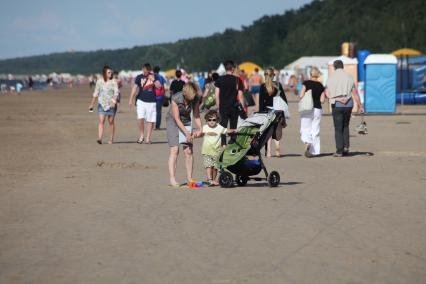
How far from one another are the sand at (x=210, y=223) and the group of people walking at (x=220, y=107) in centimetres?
50

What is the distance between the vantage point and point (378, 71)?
1257 inches

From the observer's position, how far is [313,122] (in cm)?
1747

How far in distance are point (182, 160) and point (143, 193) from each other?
5.01 meters

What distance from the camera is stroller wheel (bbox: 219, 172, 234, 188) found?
12.5 metres

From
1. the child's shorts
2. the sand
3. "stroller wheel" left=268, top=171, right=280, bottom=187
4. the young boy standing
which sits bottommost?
the sand

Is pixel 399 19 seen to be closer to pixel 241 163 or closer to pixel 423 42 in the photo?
pixel 423 42

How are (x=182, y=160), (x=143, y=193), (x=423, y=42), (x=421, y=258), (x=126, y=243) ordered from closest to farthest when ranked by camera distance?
1. (x=421, y=258)
2. (x=126, y=243)
3. (x=143, y=193)
4. (x=182, y=160)
5. (x=423, y=42)

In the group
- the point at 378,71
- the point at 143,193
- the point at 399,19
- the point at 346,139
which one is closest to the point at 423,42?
the point at 399,19

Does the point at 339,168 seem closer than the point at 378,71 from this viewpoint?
Yes

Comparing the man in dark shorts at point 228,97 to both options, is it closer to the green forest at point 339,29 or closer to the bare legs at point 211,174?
the bare legs at point 211,174

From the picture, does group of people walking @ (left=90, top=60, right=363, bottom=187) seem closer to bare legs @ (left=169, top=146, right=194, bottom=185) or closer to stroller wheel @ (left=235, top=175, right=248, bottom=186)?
bare legs @ (left=169, top=146, right=194, bottom=185)

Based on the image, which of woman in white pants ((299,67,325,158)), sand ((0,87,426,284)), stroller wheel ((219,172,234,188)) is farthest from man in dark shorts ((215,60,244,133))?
stroller wheel ((219,172,234,188))

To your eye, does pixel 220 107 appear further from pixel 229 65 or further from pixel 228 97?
pixel 229 65

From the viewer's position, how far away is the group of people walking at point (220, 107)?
12719mm
